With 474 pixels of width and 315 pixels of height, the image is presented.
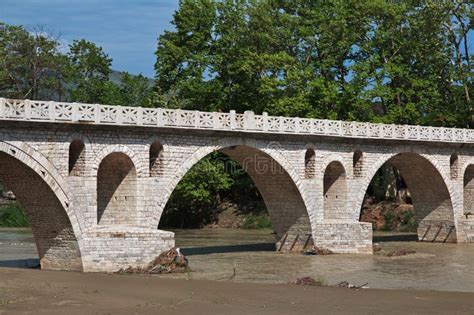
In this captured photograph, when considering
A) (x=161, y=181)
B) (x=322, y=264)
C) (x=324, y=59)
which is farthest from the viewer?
(x=324, y=59)

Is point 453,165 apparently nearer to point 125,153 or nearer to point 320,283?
point 320,283

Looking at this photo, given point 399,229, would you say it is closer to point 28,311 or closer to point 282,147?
point 282,147

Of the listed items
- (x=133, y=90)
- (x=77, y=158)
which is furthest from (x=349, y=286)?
(x=133, y=90)

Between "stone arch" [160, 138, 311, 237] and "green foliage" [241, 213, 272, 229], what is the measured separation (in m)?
17.4

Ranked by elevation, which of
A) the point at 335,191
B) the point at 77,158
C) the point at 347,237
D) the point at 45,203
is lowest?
the point at 347,237

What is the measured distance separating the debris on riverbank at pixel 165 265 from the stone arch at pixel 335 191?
1165cm

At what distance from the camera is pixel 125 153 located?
97.6 ft

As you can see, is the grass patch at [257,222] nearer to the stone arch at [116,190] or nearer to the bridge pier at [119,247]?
the stone arch at [116,190]

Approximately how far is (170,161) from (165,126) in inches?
64.6

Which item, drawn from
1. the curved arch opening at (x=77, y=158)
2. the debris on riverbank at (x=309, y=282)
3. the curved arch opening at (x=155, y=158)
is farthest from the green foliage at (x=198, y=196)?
the debris on riverbank at (x=309, y=282)

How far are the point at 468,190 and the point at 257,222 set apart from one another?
16332 millimetres

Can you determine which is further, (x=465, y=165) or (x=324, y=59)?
(x=324, y=59)

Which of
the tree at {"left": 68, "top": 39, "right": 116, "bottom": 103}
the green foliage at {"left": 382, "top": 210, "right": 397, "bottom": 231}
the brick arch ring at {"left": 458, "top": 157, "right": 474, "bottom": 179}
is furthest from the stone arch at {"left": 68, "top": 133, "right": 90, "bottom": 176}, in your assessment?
the tree at {"left": 68, "top": 39, "right": 116, "bottom": 103}

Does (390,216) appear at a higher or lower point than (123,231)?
higher
